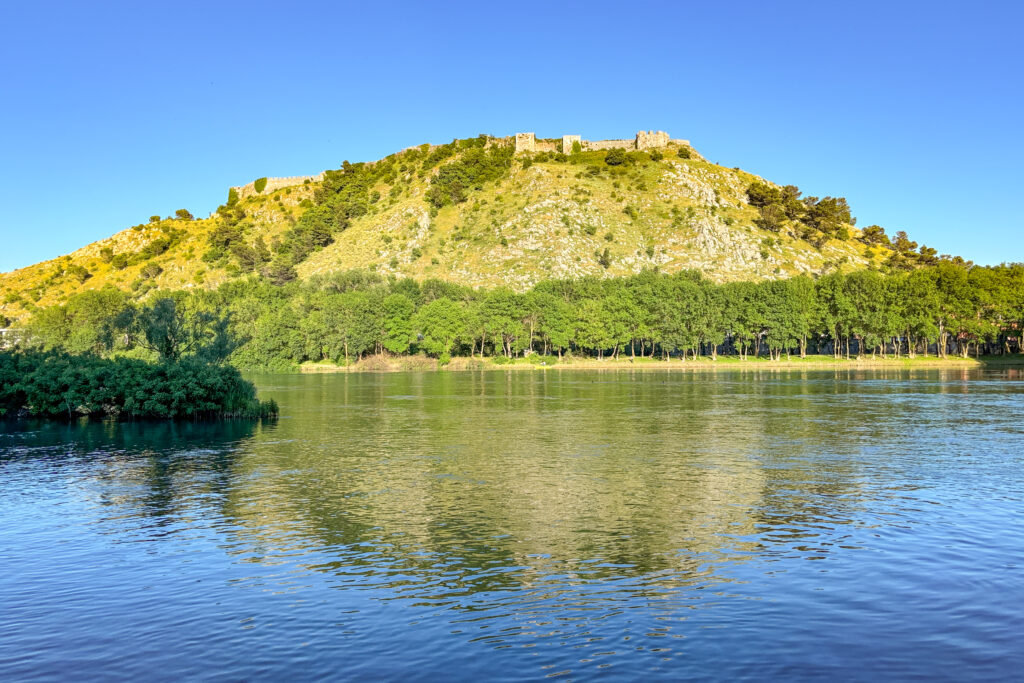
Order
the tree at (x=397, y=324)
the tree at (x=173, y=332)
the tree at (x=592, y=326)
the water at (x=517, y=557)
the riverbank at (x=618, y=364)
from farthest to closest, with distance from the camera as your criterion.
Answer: the tree at (x=397, y=324) → the tree at (x=592, y=326) → the riverbank at (x=618, y=364) → the tree at (x=173, y=332) → the water at (x=517, y=557)

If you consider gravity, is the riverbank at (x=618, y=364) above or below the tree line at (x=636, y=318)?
below

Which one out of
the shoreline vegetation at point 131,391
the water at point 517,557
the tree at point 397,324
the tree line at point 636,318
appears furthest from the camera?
the tree at point 397,324

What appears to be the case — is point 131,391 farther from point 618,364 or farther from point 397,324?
point 618,364

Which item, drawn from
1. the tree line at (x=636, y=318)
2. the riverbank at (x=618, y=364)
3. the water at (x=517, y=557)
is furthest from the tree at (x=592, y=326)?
the water at (x=517, y=557)

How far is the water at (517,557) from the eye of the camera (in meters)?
14.7

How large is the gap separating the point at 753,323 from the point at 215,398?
11008cm

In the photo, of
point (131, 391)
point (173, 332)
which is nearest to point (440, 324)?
point (173, 332)

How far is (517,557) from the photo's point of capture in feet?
70.2

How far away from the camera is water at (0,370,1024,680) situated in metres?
14.7

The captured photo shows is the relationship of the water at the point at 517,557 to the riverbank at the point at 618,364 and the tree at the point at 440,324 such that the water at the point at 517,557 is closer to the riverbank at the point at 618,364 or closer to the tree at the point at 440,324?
the tree at the point at 440,324

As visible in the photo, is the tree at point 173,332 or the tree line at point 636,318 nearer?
the tree at point 173,332

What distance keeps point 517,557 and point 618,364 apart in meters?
125

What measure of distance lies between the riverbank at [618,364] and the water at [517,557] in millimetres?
99064

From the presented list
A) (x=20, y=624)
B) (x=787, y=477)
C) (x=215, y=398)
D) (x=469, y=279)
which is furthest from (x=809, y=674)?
(x=469, y=279)
